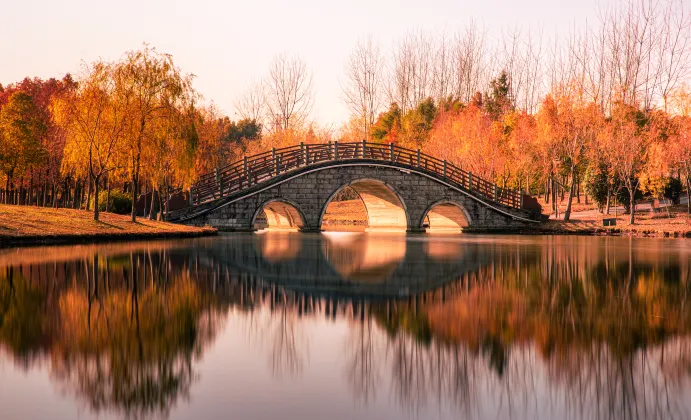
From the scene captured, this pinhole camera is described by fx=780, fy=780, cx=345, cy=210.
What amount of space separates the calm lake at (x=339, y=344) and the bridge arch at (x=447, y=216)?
29274 mm

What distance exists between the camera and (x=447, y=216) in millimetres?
49781

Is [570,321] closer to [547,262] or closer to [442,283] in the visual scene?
[442,283]

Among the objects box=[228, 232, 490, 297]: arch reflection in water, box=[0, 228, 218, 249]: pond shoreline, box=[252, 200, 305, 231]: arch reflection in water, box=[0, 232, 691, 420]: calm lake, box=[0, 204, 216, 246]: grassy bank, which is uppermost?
box=[252, 200, 305, 231]: arch reflection in water

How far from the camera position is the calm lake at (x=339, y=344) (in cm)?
676

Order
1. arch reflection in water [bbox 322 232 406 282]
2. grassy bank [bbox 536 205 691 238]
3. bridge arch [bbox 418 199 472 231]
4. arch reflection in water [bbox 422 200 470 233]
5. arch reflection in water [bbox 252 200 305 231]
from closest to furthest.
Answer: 1. arch reflection in water [bbox 322 232 406 282]
2. grassy bank [bbox 536 205 691 238]
3. arch reflection in water [bbox 252 200 305 231]
4. bridge arch [bbox 418 199 472 231]
5. arch reflection in water [bbox 422 200 470 233]

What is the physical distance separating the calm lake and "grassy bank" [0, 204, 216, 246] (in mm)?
8526

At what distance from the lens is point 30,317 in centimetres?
1056

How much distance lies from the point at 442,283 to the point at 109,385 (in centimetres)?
946

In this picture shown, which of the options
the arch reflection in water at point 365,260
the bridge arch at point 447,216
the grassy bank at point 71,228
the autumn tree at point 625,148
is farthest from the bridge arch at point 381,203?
the arch reflection in water at point 365,260

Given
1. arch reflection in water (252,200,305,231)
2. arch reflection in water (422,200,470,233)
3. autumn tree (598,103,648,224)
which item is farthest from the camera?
arch reflection in water (422,200,470,233)

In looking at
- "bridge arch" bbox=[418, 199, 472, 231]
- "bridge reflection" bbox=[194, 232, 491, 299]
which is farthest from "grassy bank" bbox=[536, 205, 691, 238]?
"bridge reflection" bbox=[194, 232, 491, 299]

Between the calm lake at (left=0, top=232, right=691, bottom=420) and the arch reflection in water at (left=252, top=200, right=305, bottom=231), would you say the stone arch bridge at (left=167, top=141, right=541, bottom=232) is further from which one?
the calm lake at (left=0, top=232, right=691, bottom=420)

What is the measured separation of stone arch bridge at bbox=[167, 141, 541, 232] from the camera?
39.5 meters

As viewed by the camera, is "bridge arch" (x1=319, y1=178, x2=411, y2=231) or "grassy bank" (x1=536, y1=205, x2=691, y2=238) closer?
"grassy bank" (x1=536, y1=205, x2=691, y2=238)
